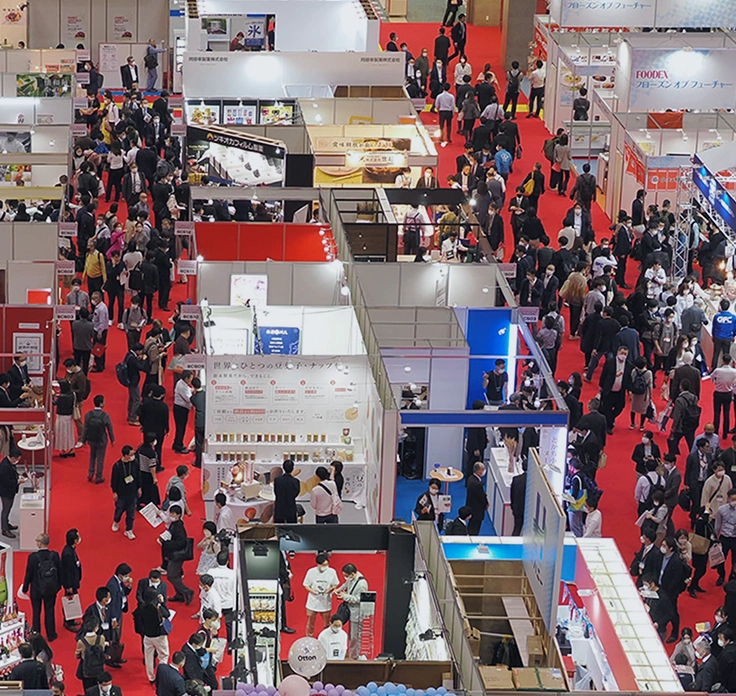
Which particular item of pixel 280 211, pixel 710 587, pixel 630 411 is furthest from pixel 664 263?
pixel 710 587

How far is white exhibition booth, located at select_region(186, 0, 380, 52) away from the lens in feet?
105

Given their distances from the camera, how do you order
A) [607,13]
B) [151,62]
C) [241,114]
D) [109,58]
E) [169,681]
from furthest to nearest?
1. [109,58]
2. [151,62]
3. [607,13]
4. [241,114]
5. [169,681]

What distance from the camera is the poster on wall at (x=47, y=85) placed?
2970cm

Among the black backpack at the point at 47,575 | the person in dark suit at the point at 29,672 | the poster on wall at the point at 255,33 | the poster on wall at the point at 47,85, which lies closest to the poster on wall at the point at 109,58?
the poster on wall at the point at 255,33

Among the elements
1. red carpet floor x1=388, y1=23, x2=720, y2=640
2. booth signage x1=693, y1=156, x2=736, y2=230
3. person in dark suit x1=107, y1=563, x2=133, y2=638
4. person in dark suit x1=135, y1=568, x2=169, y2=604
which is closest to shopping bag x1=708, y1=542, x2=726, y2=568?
red carpet floor x1=388, y1=23, x2=720, y2=640

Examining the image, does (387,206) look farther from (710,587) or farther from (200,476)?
(710,587)

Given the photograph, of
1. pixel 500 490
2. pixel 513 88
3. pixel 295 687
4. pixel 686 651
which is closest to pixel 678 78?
pixel 513 88

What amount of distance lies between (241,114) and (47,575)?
1474 cm

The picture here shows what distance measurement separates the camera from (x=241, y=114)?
94.1 ft

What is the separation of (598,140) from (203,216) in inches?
349

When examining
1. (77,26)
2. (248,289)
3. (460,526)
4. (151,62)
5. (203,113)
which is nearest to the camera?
(460,526)

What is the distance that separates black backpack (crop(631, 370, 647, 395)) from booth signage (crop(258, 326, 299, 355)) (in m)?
3.88

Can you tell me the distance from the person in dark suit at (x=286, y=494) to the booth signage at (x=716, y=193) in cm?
815

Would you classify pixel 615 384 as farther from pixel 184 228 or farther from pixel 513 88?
pixel 513 88
